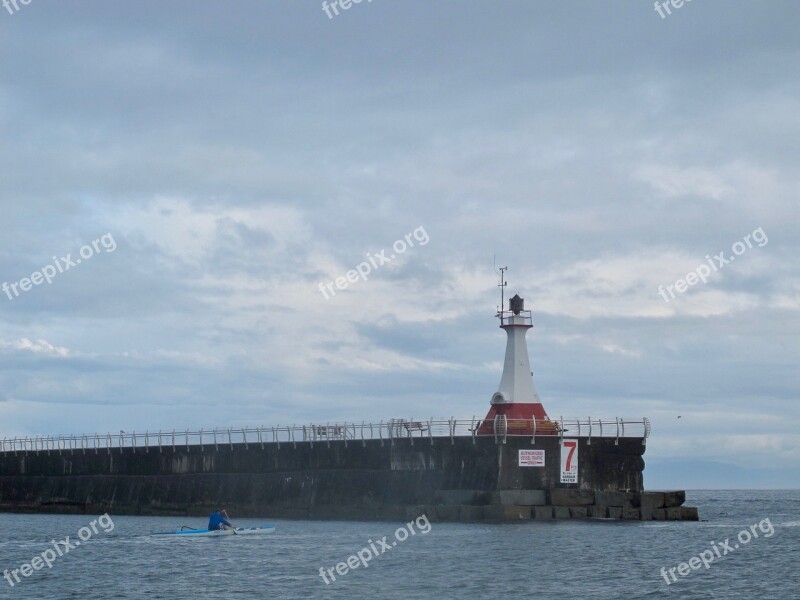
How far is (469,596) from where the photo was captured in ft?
126

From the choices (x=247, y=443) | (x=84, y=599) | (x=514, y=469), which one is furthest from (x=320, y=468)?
(x=84, y=599)

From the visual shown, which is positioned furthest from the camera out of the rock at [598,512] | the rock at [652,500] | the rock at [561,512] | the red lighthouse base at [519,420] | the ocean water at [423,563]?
the rock at [652,500]

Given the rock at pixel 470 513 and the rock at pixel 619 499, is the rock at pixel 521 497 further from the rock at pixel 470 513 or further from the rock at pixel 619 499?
the rock at pixel 619 499

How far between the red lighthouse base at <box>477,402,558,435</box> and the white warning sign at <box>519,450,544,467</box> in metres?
1.09

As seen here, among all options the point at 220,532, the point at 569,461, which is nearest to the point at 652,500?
the point at 569,461

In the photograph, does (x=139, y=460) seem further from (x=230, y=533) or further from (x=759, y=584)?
(x=759, y=584)

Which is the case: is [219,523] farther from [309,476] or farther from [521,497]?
[521,497]

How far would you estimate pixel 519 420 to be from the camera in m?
59.7

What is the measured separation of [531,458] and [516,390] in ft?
16.8

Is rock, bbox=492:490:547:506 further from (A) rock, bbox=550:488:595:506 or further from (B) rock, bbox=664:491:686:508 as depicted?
(B) rock, bbox=664:491:686:508

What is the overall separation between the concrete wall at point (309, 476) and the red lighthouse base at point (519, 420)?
135cm

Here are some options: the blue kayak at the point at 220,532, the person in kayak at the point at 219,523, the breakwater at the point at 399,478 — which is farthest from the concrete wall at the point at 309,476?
the person in kayak at the point at 219,523

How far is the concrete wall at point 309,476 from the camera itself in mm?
57625

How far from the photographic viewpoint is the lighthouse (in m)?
59.6
